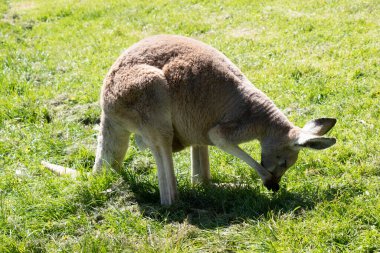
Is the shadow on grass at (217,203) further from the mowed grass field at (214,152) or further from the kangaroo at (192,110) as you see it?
the kangaroo at (192,110)

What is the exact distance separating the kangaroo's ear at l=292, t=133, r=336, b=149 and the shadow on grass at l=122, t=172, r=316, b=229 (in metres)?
0.49

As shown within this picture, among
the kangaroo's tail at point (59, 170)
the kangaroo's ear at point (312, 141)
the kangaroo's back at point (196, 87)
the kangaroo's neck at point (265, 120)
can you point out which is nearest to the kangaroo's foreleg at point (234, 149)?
the kangaroo's back at point (196, 87)

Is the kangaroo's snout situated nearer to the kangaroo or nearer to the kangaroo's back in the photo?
the kangaroo

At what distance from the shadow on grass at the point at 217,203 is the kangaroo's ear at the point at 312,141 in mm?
495

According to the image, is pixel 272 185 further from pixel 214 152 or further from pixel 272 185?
pixel 214 152

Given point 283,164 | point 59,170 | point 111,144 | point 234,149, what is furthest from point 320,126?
point 59,170

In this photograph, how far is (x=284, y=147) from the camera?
5324 millimetres

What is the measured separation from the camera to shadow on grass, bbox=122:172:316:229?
496 centimetres

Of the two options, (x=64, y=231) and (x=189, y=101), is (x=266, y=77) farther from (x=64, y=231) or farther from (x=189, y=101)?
(x=64, y=231)

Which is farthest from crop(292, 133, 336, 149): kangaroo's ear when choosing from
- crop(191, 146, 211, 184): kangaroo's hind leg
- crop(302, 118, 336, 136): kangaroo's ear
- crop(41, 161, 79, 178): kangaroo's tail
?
crop(41, 161, 79, 178): kangaroo's tail

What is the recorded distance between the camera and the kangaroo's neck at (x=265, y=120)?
5363mm

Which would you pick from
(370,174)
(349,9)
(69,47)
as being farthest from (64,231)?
(349,9)

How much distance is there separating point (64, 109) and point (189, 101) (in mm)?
3215

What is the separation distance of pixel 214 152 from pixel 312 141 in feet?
5.95
